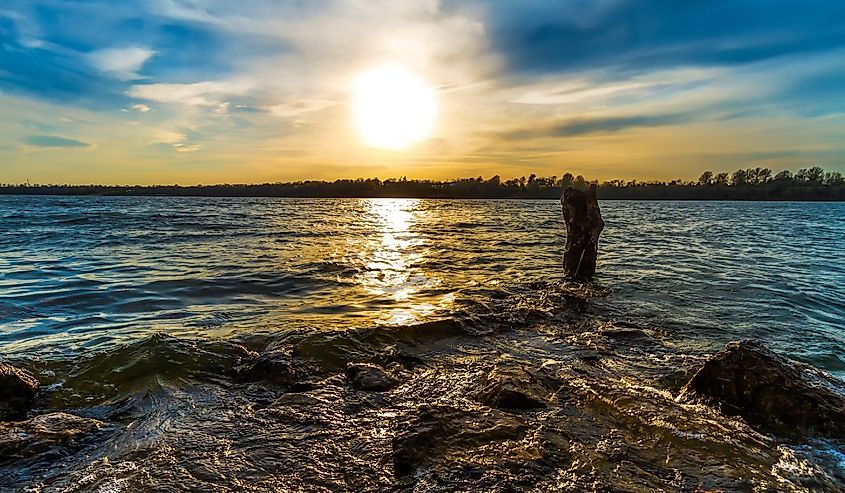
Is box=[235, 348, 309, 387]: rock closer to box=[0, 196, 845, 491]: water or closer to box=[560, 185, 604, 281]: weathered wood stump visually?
box=[0, 196, 845, 491]: water

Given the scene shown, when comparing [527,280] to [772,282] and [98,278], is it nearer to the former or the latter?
[772,282]

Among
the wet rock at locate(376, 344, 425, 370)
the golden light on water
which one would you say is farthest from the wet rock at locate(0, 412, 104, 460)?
the golden light on water

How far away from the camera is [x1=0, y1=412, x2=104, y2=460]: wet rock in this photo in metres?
4.11

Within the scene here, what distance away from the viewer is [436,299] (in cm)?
1147

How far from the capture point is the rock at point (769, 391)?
4.75 m

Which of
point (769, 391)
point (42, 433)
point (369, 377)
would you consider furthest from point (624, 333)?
point (42, 433)

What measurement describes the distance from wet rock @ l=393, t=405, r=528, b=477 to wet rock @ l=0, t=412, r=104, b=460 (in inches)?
133

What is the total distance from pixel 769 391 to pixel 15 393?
9.31m

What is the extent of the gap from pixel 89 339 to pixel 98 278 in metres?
6.70

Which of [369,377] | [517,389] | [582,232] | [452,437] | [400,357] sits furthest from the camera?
[582,232]

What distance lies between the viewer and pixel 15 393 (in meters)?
5.50

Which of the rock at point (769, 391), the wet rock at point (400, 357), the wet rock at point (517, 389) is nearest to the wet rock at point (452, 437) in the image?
the wet rock at point (517, 389)

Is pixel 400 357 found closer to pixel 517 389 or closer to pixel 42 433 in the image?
pixel 517 389

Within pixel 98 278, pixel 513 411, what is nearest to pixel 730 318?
pixel 513 411
